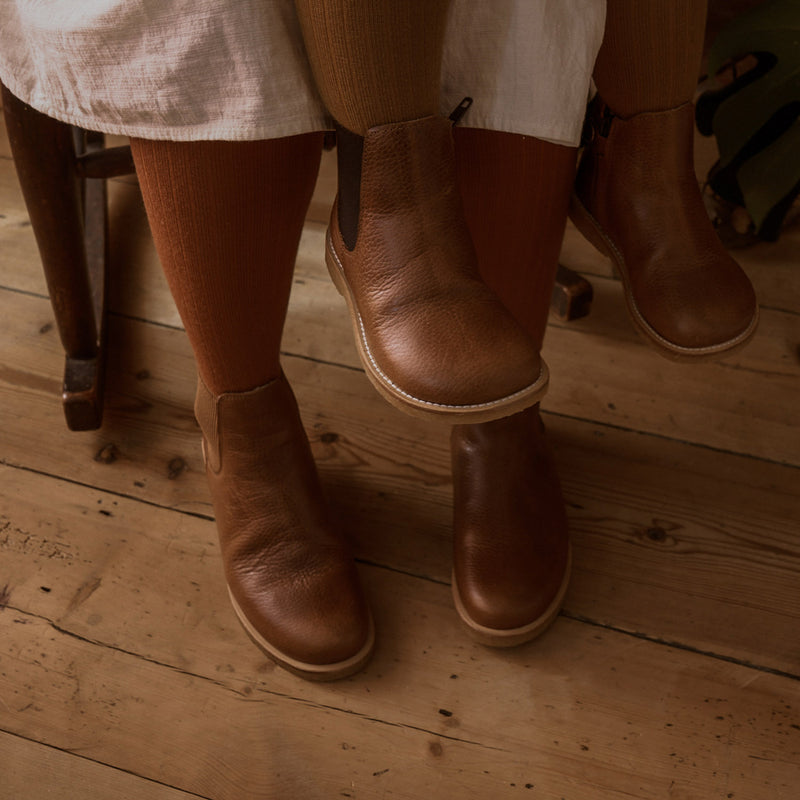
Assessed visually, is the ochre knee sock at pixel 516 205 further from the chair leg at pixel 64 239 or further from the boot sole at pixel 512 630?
the chair leg at pixel 64 239

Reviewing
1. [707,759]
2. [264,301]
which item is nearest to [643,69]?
[264,301]

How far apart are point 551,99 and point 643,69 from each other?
98 millimetres

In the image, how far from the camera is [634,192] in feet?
2.30

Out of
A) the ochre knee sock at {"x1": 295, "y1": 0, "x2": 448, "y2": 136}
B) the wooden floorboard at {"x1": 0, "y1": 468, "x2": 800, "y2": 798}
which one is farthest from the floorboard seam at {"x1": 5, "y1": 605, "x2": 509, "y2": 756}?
the ochre knee sock at {"x1": 295, "y1": 0, "x2": 448, "y2": 136}

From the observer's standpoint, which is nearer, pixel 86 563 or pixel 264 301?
pixel 264 301

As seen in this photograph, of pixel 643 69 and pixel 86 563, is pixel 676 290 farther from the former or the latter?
pixel 86 563

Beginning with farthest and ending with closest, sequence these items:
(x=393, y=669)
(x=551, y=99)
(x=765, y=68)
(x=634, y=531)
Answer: (x=765, y=68) → (x=634, y=531) → (x=393, y=669) → (x=551, y=99)

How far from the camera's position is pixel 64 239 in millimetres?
911

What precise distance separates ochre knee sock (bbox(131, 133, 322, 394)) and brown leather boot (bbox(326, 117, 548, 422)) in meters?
0.07

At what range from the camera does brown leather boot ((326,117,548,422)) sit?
1.87ft

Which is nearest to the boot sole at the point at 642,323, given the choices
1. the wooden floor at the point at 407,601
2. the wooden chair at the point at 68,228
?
the wooden floor at the point at 407,601

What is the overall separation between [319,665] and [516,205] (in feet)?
1.49

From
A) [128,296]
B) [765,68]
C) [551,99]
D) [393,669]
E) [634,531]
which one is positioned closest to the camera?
[551,99]

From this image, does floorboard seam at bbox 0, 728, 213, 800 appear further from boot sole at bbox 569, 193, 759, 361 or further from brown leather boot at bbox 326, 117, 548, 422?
boot sole at bbox 569, 193, 759, 361
